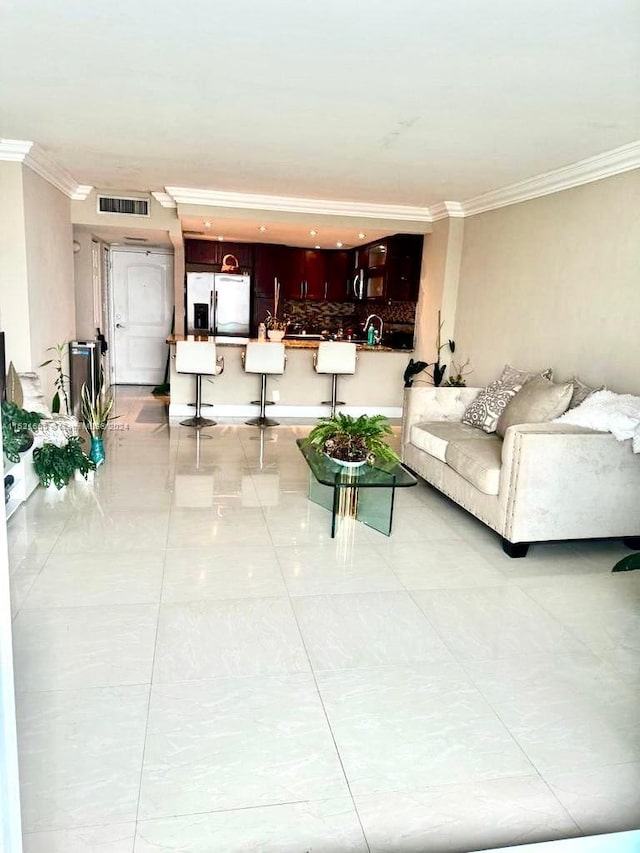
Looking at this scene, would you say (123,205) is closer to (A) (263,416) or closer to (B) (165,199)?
(B) (165,199)

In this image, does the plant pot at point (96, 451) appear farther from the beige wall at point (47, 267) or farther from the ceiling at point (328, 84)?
the ceiling at point (328, 84)

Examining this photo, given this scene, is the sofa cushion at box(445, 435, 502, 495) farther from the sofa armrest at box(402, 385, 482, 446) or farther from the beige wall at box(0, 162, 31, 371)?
the beige wall at box(0, 162, 31, 371)

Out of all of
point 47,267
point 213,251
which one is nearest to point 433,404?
point 47,267

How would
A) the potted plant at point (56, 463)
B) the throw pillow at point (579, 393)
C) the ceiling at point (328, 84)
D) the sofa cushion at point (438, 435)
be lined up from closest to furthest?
the ceiling at point (328, 84)
the throw pillow at point (579, 393)
the potted plant at point (56, 463)
the sofa cushion at point (438, 435)

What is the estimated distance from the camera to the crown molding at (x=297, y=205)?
242 inches

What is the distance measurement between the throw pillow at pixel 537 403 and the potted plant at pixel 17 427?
308 centimetres

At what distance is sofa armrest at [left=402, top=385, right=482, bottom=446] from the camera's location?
4.81m

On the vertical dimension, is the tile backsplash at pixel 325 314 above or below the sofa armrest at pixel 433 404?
above

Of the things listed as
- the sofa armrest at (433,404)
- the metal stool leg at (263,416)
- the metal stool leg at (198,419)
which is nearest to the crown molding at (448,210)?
the sofa armrest at (433,404)

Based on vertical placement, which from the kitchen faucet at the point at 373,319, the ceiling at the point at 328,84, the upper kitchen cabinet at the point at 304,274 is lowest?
the kitchen faucet at the point at 373,319

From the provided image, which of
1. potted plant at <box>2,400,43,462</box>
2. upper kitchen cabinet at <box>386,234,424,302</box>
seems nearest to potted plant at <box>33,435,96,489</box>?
potted plant at <box>2,400,43,462</box>

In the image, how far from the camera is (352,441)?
3.71 meters

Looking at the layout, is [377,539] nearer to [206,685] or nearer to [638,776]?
[206,685]

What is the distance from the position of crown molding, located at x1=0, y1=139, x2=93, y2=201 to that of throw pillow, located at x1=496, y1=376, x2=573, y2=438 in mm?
4005
